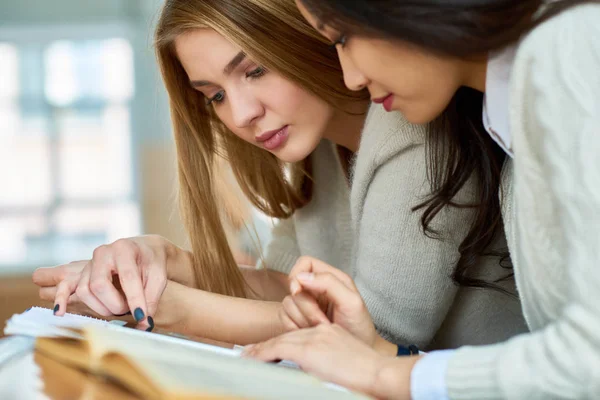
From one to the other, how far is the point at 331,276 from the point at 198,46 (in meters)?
0.55

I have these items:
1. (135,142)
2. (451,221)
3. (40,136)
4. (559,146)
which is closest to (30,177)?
(40,136)

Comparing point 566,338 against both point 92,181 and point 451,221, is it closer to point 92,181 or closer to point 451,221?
point 451,221

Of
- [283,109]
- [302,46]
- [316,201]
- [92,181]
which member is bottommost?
[92,181]

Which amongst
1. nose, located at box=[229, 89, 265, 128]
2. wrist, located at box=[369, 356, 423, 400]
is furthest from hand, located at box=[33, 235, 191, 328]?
wrist, located at box=[369, 356, 423, 400]

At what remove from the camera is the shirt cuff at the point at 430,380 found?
67cm

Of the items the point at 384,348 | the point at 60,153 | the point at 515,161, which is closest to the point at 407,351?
the point at 384,348

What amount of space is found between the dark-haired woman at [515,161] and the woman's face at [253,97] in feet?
1.14

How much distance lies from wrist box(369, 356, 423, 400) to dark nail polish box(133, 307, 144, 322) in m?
0.44

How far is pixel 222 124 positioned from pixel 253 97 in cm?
25

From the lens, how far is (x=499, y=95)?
2.78 feet

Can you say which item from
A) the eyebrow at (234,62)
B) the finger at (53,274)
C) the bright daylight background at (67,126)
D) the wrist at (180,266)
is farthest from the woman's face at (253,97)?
the bright daylight background at (67,126)

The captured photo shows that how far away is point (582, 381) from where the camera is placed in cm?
61

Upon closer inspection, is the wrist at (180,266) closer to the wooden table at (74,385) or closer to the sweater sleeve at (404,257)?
the sweater sleeve at (404,257)

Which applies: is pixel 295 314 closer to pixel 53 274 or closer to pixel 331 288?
pixel 331 288
